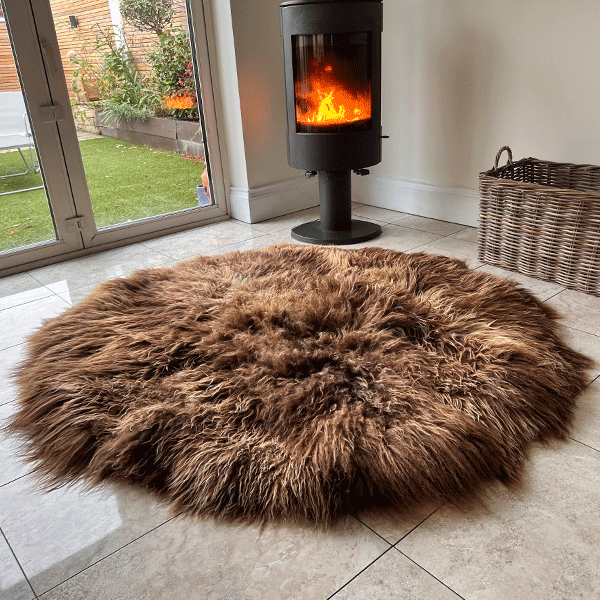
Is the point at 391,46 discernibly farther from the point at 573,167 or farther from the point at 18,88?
the point at 18,88

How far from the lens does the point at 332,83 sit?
Answer: 2506mm

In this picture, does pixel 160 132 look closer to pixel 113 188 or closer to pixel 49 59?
pixel 113 188

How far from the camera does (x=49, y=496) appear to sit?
1257 millimetres

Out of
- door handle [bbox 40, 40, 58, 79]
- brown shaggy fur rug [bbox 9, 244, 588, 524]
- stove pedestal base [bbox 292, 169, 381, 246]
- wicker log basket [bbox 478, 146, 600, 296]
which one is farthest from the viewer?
stove pedestal base [bbox 292, 169, 381, 246]

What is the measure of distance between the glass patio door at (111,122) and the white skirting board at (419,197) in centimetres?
91

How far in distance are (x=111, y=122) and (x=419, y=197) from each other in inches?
66.4

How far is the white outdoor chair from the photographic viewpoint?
7.98 feet

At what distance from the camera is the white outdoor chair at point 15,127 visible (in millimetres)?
2434

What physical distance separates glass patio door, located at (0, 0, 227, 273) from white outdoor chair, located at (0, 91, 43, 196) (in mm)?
26

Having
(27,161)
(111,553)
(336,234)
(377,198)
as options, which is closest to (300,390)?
(111,553)

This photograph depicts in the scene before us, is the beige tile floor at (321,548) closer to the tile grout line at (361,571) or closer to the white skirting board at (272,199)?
the tile grout line at (361,571)

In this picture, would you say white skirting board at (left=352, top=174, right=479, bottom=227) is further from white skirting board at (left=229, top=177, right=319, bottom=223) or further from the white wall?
white skirting board at (left=229, top=177, right=319, bottom=223)

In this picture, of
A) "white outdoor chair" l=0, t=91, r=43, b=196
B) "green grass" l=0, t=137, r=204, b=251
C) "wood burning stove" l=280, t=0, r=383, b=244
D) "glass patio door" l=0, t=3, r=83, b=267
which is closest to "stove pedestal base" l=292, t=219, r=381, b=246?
"wood burning stove" l=280, t=0, r=383, b=244

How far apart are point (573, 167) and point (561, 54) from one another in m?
0.48
